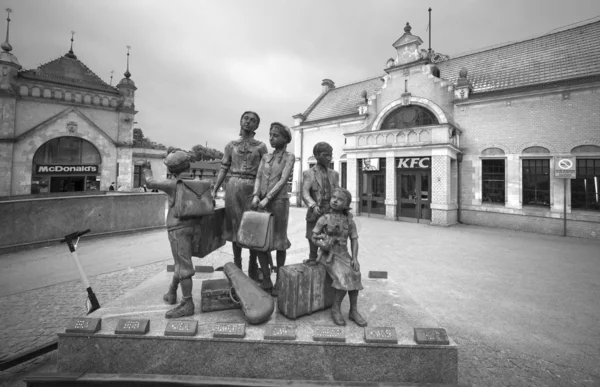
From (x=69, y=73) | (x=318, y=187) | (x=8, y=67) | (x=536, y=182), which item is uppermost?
(x=69, y=73)

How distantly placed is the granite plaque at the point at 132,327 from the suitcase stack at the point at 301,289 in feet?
4.57

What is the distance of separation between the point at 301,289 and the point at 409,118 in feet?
53.6

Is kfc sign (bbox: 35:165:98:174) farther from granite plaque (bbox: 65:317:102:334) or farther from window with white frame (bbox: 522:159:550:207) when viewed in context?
window with white frame (bbox: 522:159:550:207)

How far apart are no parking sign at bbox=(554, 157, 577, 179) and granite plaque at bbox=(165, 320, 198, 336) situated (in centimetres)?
1595

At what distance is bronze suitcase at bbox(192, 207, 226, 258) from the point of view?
329 cm

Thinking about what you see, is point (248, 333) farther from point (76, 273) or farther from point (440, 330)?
point (76, 273)

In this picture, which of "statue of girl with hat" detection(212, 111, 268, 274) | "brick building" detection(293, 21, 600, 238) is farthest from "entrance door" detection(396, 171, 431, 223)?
"statue of girl with hat" detection(212, 111, 268, 274)

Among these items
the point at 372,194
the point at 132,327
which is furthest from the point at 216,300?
the point at 372,194

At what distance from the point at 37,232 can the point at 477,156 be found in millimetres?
19106

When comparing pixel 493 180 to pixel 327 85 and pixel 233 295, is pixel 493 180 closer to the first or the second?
pixel 233 295

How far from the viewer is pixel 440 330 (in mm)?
2637

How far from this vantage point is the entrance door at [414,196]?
15.3 meters

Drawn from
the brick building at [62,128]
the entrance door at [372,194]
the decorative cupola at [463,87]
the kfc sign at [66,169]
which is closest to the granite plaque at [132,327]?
the entrance door at [372,194]

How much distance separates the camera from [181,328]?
2658 mm
